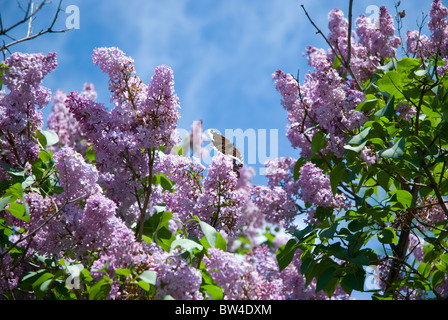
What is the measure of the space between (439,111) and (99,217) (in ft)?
6.09

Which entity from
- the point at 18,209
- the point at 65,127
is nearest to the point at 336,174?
the point at 18,209

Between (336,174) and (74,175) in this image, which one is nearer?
(74,175)

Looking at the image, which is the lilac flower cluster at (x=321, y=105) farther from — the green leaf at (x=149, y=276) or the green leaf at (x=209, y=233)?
the green leaf at (x=149, y=276)

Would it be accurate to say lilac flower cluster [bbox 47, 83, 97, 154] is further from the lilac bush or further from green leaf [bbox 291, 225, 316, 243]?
green leaf [bbox 291, 225, 316, 243]

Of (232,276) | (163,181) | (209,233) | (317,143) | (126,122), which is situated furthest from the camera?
(163,181)

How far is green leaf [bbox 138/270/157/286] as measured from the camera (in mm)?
1828

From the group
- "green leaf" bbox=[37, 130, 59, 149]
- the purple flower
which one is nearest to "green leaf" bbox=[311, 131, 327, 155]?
the purple flower

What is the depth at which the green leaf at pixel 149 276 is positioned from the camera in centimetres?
183

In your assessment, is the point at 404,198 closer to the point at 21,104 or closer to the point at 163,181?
the point at 163,181

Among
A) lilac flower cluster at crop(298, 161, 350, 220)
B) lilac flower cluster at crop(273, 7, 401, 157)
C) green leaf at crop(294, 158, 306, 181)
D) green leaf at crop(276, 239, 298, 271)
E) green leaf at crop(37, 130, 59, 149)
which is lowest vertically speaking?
green leaf at crop(276, 239, 298, 271)

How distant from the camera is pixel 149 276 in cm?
186

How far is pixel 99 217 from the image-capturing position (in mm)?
2180

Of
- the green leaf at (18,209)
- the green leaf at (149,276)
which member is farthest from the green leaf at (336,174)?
the green leaf at (18,209)
